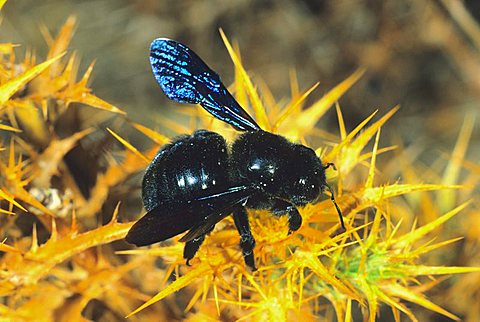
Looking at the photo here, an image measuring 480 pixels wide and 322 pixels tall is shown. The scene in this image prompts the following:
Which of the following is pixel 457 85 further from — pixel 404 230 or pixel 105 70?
pixel 105 70

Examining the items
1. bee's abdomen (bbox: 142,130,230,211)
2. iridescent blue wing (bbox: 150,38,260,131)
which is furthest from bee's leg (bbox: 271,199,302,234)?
iridescent blue wing (bbox: 150,38,260,131)

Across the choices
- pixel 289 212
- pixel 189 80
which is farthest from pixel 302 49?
pixel 289 212

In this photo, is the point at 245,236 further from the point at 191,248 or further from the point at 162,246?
the point at 162,246

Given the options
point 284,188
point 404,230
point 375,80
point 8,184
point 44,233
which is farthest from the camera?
point 375,80

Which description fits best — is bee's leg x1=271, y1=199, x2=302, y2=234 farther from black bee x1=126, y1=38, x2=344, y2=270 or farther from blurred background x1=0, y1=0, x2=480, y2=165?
blurred background x1=0, y1=0, x2=480, y2=165

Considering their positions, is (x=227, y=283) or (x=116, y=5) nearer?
(x=227, y=283)

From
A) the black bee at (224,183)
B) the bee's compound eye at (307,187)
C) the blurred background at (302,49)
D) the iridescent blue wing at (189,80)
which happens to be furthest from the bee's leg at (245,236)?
the blurred background at (302,49)

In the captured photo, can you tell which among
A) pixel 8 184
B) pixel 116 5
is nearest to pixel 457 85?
pixel 116 5

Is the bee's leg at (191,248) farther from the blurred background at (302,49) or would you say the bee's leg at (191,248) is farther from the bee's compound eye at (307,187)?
the blurred background at (302,49)
